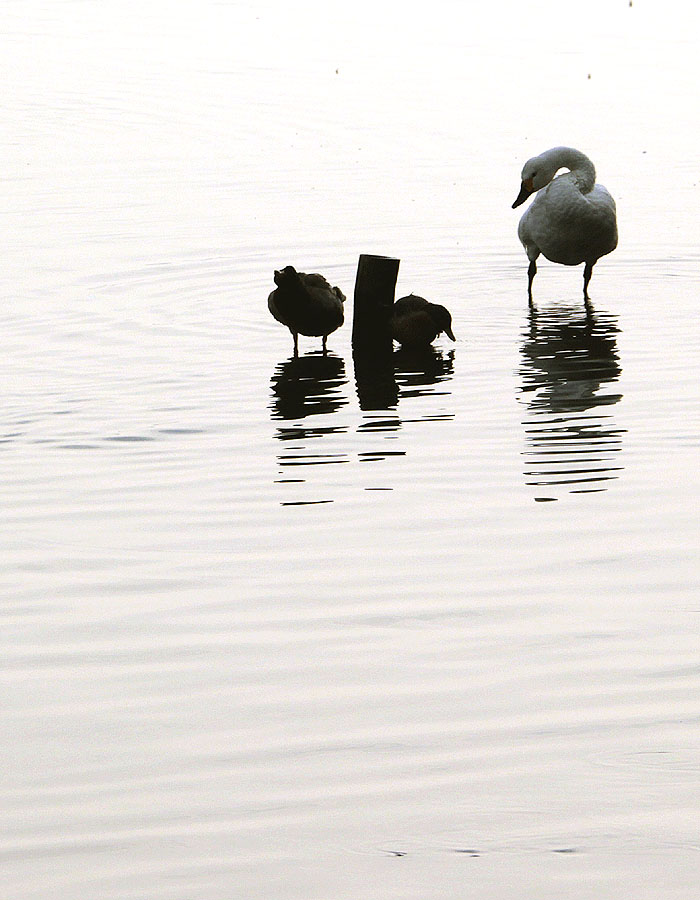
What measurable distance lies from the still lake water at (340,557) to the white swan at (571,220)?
46cm

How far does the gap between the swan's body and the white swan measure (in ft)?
6.96

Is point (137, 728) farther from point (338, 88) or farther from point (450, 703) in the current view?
point (338, 88)

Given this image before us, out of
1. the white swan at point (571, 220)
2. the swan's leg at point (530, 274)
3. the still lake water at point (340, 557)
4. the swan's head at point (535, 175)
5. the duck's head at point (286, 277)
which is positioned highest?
the swan's head at point (535, 175)

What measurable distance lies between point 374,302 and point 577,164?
3.00 metres

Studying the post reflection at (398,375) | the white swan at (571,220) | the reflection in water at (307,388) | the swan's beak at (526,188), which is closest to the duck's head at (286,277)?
the reflection in water at (307,388)

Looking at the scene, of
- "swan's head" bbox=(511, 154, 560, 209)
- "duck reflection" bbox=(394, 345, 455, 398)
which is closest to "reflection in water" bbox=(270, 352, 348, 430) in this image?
"duck reflection" bbox=(394, 345, 455, 398)

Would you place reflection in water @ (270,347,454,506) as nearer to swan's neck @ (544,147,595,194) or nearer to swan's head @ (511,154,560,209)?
swan's neck @ (544,147,595,194)

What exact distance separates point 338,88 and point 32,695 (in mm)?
23630

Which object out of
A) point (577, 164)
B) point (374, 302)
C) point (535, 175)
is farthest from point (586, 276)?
point (374, 302)

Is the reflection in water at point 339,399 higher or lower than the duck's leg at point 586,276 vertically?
lower

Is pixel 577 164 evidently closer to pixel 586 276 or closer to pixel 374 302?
pixel 586 276

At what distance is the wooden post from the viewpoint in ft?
40.9

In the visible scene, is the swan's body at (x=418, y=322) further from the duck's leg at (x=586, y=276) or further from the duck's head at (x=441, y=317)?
the duck's leg at (x=586, y=276)

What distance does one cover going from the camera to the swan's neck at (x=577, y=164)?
1427cm
